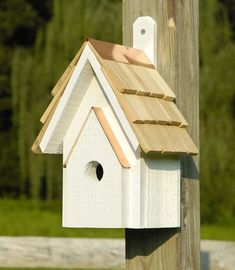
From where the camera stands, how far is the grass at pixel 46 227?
43.2ft

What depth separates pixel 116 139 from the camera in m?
3.58

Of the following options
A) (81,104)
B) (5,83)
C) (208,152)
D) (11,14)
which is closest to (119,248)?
(208,152)

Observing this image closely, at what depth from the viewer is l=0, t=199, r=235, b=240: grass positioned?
13.2 meters

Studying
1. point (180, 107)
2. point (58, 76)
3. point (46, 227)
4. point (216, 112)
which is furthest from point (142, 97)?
point (58, 76)

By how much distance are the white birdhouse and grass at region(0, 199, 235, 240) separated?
8952 millimetres

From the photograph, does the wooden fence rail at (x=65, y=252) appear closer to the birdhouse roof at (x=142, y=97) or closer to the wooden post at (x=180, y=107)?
the wooden post at (x=180, y=107)

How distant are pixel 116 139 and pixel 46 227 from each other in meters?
10.6

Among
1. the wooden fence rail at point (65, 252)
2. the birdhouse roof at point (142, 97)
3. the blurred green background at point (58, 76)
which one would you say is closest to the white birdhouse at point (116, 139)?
the birdhouse roof at point (142, 97)

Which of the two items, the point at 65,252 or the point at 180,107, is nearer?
the point at 180,107

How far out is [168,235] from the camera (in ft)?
11.6

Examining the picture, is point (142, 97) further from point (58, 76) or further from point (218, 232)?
point (58, 76)

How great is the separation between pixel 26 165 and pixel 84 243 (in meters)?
6.15

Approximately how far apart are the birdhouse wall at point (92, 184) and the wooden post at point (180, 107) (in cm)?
15

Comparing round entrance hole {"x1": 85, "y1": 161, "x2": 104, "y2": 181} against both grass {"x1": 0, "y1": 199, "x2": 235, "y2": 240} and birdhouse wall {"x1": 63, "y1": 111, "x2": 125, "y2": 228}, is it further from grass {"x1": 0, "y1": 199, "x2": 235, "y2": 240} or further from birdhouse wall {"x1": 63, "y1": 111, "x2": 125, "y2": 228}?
grass {"x1": 0, "y1": 199, "x2": 235, "y2": 240}
